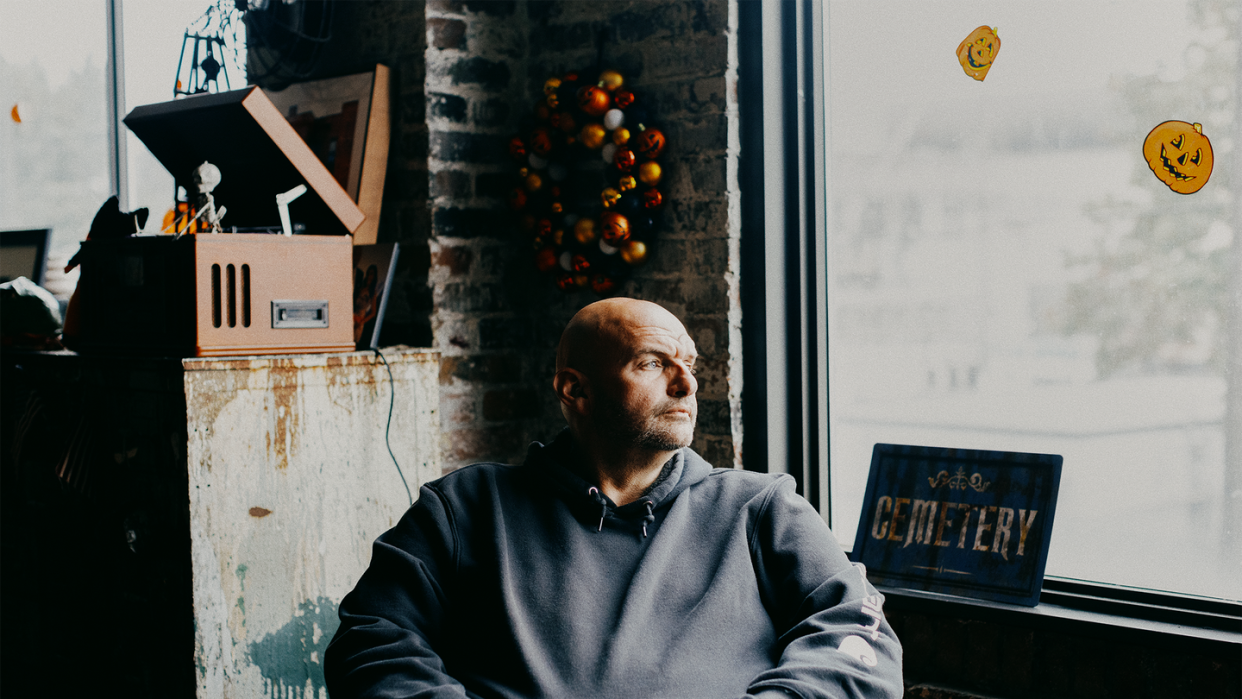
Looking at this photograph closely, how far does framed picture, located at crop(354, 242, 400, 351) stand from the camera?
8.00 ft

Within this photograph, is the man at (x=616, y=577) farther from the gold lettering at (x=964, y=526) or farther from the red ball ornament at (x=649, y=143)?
the red ball ornament at (x=649, y=143)

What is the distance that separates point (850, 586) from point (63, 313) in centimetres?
217

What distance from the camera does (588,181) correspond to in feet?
8.79

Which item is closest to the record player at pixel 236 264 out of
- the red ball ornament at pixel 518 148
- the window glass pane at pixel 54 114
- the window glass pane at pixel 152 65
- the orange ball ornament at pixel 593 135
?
the red ball ornament at pixel 518 148

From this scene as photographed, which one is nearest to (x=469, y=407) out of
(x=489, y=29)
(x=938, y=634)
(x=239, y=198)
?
(x=239, y=198)

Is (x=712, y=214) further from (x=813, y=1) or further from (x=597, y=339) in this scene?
(x=597, y=339)

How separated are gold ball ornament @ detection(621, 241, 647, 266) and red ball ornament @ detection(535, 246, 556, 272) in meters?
0.20

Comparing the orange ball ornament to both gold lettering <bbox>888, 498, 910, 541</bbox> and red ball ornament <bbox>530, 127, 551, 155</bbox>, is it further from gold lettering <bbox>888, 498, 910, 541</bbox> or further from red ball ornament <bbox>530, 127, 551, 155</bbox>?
gold lettering <bbox>888, 498, 910, 541</bbox>

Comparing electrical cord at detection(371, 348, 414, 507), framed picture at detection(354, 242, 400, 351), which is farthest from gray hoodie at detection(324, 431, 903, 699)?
framed picture at detection(354, 242, 400, 351)

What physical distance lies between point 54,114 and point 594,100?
9.10 feet

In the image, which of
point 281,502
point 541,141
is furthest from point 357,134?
point 281,502

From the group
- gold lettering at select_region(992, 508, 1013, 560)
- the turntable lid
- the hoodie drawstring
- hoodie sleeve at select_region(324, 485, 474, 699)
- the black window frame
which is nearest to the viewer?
hoodie sleeve at select_region(324, 485, 474, 699)

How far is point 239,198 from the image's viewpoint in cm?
252

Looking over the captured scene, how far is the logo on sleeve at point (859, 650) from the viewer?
4.91ft
